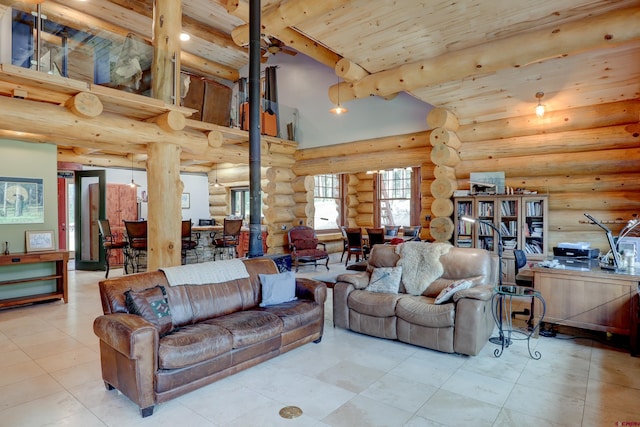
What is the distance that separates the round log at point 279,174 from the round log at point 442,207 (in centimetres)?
411

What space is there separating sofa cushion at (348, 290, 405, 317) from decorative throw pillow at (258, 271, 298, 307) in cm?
70

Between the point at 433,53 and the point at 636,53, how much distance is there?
2300 mm

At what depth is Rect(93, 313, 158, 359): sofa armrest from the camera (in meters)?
2.55

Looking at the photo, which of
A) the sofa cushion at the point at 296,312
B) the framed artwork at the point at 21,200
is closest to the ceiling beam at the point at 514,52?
the sofa cushion at the point at 296,312

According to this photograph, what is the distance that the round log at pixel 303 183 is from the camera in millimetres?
9484

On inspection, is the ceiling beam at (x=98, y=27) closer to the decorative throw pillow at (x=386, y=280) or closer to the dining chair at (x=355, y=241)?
the decorative throw pillow at (x=386, y=280)

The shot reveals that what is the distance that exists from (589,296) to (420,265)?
1724mm

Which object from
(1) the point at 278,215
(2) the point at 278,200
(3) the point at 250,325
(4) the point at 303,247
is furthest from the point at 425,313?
(2) the point at 278,200

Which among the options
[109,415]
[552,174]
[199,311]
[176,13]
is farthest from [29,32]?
[552,174]

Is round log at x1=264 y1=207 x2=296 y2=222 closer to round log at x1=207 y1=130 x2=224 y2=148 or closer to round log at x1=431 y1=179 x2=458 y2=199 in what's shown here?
round log at x1=207 y1=130 x2=224 y2=148

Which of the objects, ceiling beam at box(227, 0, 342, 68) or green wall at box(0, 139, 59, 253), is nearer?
ceiling beam at box(227, 0, 342, 68)

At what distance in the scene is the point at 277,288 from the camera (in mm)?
3961

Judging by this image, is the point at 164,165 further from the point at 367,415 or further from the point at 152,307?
the point at 367,415

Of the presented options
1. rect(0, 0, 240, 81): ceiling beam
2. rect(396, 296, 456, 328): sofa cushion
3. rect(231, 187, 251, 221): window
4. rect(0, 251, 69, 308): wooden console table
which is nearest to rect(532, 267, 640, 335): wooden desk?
rect(396, 296, 456, 328): sofa cushion
